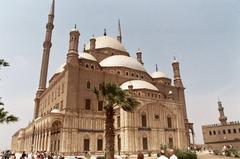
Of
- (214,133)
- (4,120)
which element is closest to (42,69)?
(4,120)

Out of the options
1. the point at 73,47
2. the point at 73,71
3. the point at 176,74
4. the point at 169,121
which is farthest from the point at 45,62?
the point at 169,121

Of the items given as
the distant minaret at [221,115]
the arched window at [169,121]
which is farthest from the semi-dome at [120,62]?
the distant minaret at [221,115]

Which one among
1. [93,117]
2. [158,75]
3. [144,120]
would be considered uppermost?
[158,75]

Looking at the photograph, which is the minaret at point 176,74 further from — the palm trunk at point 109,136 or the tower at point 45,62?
the palm trunk at point 109,136

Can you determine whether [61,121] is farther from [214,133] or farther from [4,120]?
[214,133]

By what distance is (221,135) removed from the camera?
178 ft

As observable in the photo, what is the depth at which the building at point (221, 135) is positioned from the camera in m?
52.4

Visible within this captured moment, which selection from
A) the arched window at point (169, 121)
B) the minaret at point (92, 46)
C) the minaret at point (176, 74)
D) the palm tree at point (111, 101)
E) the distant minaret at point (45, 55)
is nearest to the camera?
the palm tree at point (111, 101)

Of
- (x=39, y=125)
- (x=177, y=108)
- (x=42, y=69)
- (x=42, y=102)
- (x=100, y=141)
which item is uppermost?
(x=42, y=69)

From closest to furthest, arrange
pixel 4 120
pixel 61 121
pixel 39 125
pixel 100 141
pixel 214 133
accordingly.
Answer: pixel 4 120
pixel 61 121
pixel 100 141
pixel 39 125
pixel 214 133

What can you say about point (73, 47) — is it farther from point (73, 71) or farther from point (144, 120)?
point (144, 120)

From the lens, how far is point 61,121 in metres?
29.4

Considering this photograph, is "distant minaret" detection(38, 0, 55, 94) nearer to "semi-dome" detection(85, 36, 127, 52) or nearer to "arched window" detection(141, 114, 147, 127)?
"semi-dome" detection(85, 36, 127, 52)

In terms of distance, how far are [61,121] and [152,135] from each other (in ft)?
39.6
